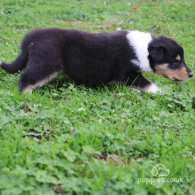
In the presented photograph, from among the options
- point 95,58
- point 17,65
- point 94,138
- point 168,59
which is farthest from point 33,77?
point 168,59

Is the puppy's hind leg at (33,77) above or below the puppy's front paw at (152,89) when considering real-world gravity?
above

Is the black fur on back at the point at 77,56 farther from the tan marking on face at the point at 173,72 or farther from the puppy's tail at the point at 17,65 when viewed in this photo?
the tan marking on face at the point at 173,72

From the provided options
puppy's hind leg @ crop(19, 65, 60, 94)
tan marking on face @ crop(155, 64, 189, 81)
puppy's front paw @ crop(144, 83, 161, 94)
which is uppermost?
puppy's hind leg @ crop(19, 65, 60, 94)

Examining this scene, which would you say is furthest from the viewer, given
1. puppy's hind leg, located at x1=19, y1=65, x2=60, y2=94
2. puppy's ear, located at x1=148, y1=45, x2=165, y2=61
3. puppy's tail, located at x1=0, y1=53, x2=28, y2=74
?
puppy's ear, located at x1=148, y1=45, x2=165, y2=61

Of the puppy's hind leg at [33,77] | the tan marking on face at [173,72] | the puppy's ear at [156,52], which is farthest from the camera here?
the tan marking on face at [173,72]

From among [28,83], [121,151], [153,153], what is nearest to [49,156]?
[121,151]

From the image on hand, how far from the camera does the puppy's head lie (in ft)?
15.9

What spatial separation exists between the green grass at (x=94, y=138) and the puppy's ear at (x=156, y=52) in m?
0.50

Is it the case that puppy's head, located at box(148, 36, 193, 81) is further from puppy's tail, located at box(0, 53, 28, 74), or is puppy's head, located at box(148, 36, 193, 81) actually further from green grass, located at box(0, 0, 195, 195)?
puppy's tail, located at box(0, 53, 28, 74)

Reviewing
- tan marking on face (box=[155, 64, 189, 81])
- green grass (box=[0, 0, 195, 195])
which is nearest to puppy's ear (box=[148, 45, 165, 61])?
tan marking on face (box=[155, 64, 189, 81])

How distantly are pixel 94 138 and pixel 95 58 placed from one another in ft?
5.74

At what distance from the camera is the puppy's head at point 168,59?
4.83 metres

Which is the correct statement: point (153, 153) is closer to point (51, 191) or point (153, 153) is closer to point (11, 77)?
point (51, 191)

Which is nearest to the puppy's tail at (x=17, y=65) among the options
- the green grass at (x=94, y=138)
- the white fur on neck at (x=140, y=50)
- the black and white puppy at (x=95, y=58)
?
the black and white puppy at (x=95, y=58)
